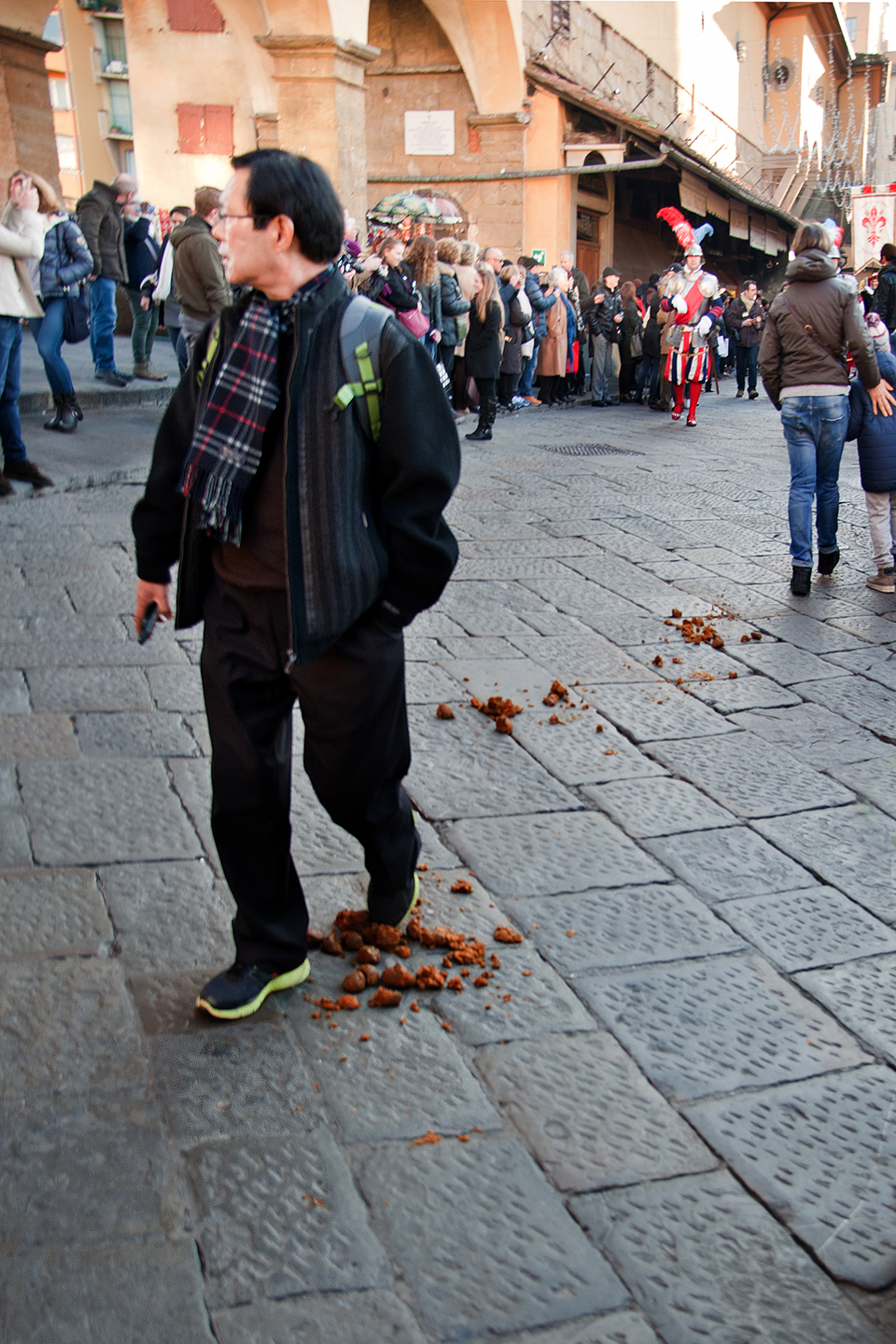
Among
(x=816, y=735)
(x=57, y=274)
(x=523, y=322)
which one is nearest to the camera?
(x=816, y=735)

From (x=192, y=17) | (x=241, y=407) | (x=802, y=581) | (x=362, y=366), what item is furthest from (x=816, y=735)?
(x=192, y=17)

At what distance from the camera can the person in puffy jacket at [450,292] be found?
11.4m

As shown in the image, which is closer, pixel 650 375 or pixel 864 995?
pixel 864 995

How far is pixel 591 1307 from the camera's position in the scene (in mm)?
1939

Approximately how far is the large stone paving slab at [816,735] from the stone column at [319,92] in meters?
10.7

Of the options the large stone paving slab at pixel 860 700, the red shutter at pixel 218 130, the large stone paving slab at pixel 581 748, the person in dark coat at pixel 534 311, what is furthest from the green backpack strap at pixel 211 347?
the red shutter at pixel 218 130

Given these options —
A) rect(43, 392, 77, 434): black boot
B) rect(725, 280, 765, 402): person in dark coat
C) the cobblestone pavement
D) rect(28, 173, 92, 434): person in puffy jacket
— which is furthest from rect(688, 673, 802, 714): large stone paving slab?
rect(725, 280, 765, 402): person in dark coat

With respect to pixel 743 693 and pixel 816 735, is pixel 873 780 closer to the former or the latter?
pixel 816 735

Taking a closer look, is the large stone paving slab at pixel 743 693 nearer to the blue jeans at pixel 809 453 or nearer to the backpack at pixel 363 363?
the blue jeans at pixel 809 453

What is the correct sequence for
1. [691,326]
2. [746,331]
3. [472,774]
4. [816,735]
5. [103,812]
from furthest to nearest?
[746,331] < [691,326] < [816,735] < [472,774] < [103,812]

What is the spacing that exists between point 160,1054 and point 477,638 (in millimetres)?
3190

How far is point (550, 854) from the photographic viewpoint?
3.48m

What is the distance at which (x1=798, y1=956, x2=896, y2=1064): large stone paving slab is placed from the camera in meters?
2.71

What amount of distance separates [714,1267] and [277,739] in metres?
1.29
